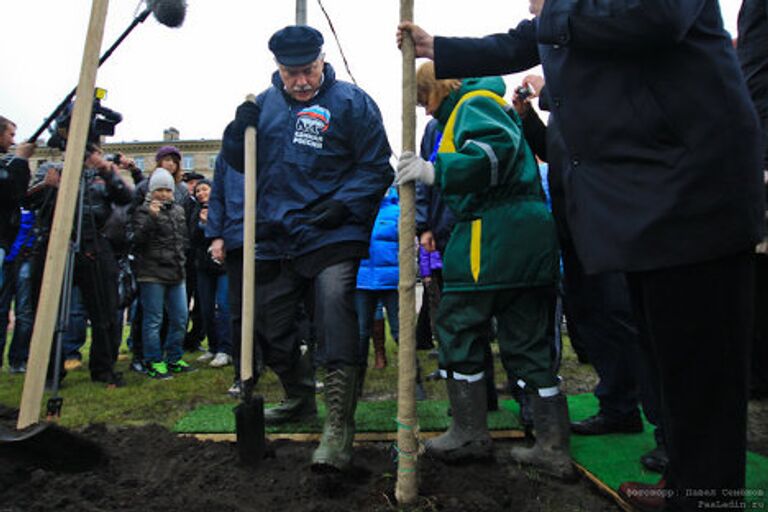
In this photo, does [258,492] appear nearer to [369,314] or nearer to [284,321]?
[284,321]

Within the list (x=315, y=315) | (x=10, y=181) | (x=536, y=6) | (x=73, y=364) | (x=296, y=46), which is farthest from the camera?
(x=73, y=364)

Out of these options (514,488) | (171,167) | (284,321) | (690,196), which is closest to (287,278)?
(284,321)

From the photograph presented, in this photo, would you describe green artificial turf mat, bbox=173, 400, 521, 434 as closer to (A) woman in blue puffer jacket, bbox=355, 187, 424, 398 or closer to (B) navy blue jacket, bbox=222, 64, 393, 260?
(B) navy blue jacket, bbox=222, 64, 393, 260

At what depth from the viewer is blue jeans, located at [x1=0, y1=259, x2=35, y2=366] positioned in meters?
5.64

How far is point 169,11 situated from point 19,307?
3.38 meters

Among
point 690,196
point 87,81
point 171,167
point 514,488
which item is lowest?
point 514,488

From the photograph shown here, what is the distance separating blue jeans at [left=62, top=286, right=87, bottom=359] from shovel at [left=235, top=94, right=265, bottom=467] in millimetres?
3761

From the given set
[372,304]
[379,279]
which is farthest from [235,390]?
[379,279]

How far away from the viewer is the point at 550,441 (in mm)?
2727

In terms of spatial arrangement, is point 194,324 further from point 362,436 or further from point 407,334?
point 407,334

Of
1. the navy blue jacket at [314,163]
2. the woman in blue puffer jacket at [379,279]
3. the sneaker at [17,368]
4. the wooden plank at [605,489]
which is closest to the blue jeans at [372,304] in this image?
the woman in blue puffer jacket at [379,279]

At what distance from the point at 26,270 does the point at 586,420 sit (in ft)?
18.1

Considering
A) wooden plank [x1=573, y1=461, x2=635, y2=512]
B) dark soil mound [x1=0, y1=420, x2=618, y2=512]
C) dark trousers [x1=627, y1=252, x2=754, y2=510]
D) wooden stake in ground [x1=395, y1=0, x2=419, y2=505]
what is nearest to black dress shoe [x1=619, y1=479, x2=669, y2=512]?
wooden plank [x1=573, y1=461, x2=635, y2=512]

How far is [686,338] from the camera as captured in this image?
166cm
